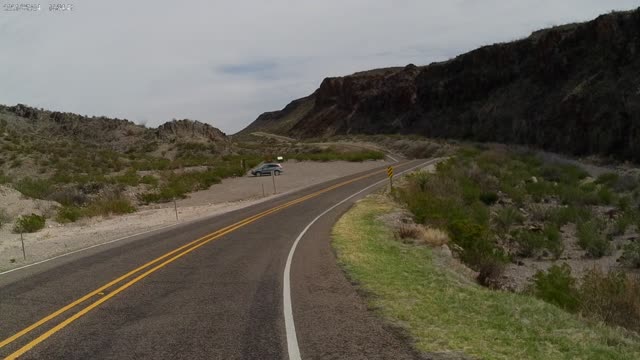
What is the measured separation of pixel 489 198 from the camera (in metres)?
32.5

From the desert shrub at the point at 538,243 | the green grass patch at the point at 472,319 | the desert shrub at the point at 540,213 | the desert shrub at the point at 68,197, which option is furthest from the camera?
the desert shrub at the point at 68,197

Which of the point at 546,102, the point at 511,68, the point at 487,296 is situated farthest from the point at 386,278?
the point at 511,68

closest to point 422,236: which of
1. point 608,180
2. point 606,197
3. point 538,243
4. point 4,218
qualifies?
point 538,243

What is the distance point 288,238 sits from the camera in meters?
16.9

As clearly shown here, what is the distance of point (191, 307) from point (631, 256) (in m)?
13.6

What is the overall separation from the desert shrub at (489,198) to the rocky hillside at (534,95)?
69.9 feet

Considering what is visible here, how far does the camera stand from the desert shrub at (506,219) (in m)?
25.2

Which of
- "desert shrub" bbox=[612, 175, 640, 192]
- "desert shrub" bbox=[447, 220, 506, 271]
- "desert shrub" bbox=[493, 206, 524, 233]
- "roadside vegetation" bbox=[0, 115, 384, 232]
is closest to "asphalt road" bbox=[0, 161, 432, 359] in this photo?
"desert shrub" bbox=[447, 220, 506, 271]

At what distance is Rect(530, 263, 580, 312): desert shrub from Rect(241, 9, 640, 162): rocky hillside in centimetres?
4100

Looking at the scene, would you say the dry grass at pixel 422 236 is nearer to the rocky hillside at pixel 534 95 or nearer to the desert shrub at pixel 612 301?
the desert shrub at pixel 612 301

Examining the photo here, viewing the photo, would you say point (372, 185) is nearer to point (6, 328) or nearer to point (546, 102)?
point (6, 328)

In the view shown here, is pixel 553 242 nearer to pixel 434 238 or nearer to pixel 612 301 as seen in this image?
pixel 434 238

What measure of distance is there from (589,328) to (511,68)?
86.8 metres

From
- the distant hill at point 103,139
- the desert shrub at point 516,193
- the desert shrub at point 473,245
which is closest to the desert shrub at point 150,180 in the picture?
the distant hill at point 103,139
